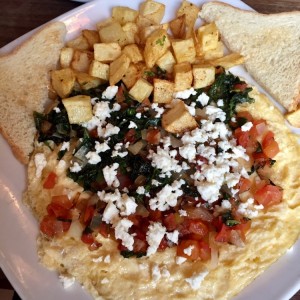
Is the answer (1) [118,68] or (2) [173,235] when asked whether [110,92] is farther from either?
(2) [173,235]

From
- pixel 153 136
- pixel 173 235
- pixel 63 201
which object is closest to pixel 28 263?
pixel 63 201

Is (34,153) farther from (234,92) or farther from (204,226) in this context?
(234,92)

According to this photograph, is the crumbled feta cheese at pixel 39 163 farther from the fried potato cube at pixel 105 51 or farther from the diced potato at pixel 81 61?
the fried potato cube at pixel 105 51

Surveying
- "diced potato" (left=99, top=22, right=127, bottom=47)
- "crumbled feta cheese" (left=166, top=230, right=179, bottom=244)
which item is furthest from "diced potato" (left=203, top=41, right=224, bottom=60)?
"crumbled feta cheese" (left=166, top=230, right=179, bottom=244)

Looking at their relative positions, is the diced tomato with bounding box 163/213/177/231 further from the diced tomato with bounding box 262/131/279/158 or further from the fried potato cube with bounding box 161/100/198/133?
the diced tomato with bounding box 262/131/279/158

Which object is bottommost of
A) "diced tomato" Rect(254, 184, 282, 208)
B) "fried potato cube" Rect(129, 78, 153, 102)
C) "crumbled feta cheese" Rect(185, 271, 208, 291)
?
"crumbled feta cheese" Rect(185, 271, 208, 291)

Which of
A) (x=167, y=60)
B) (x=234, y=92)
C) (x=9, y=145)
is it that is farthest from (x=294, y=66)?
(x=9, y=145)
